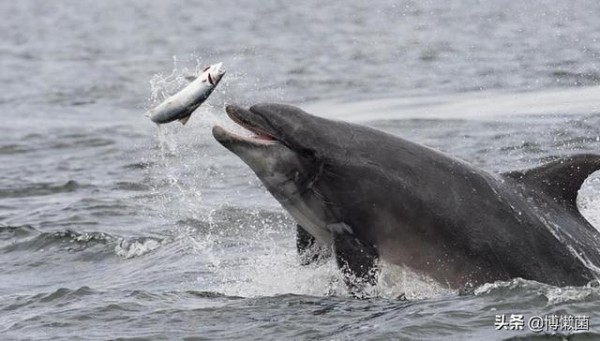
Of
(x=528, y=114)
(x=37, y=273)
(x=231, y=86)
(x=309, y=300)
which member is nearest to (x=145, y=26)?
(x=231, y=86)

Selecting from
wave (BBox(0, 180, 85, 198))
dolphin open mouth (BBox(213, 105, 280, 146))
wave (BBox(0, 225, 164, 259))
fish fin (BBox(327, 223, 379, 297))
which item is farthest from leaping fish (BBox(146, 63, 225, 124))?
wave (BBox(0, 180, 85, 198))

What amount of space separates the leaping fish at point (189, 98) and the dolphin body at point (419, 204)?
0.34 meters

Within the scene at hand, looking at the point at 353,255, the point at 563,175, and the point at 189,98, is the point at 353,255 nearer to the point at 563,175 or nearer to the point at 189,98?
the point at 563,175

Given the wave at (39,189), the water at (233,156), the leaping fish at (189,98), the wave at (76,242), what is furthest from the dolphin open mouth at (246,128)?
the wave at (39,189)

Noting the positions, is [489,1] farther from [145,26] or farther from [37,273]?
[37,273]

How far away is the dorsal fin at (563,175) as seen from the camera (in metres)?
9.46

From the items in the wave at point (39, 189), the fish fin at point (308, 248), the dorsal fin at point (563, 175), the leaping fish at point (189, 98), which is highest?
the leaping fish at point (189, 98)

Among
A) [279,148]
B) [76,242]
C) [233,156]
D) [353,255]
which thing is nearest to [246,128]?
[279,148]

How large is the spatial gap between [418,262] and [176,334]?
189 centimetres

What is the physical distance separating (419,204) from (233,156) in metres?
10.1

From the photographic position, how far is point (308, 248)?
33.2 ft

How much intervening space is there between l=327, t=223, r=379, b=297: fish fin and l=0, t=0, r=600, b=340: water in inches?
6.6

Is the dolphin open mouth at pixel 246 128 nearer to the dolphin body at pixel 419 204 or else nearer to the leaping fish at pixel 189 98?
the dolphin body at pixel 419 204

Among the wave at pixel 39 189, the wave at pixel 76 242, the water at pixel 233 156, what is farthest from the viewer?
the wave at pixel 39 189
